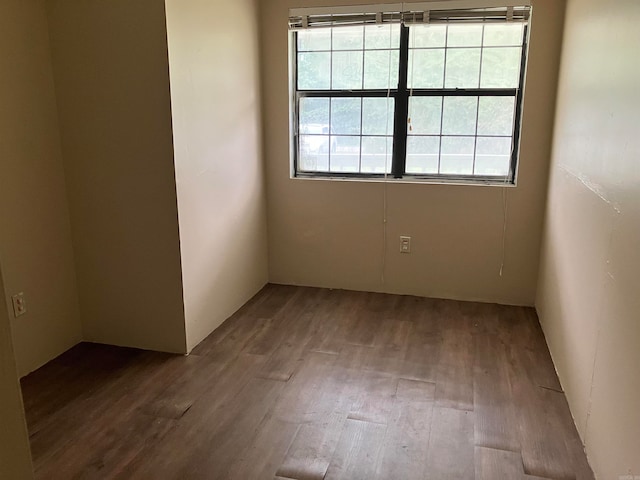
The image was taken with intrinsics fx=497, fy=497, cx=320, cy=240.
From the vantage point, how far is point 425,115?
12.2 ft

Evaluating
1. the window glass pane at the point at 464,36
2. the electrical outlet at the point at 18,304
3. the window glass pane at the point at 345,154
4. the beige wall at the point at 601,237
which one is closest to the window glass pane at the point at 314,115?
the window glass pane at the point at 345,154

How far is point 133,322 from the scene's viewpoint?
3.03m

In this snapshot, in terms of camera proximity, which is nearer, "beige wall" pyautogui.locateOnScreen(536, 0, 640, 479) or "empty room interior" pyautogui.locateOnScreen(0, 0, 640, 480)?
"beige wall" pyautogui.locateOnScreen(536, 0, 640, 479)

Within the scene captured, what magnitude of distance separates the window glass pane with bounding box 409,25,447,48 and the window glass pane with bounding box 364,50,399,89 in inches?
6.1

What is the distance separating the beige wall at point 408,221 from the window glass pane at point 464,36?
0.37 meters

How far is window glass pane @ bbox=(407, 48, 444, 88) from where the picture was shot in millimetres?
3637

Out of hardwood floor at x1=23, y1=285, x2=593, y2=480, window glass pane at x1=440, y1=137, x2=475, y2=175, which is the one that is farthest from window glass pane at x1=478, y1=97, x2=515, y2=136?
hardwood floor at x1=23, y1=285, x2=593, y2=480

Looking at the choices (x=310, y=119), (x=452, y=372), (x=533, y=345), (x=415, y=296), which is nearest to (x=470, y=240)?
(x=415, y=296)

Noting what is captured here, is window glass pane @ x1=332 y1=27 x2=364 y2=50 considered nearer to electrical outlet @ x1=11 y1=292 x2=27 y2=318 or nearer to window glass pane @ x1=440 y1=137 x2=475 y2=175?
window glass pane @ x1=440 y1=137 x2=475 y2=175

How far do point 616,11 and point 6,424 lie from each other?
8.00 ft

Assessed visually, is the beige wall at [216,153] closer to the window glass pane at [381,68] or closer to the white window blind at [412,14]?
the white window blind at [412,14]

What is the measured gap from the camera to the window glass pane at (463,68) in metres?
3.57

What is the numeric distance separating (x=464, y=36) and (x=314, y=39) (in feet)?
3.65

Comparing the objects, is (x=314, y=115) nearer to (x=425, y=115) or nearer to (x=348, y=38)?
(x=348, y=38)
